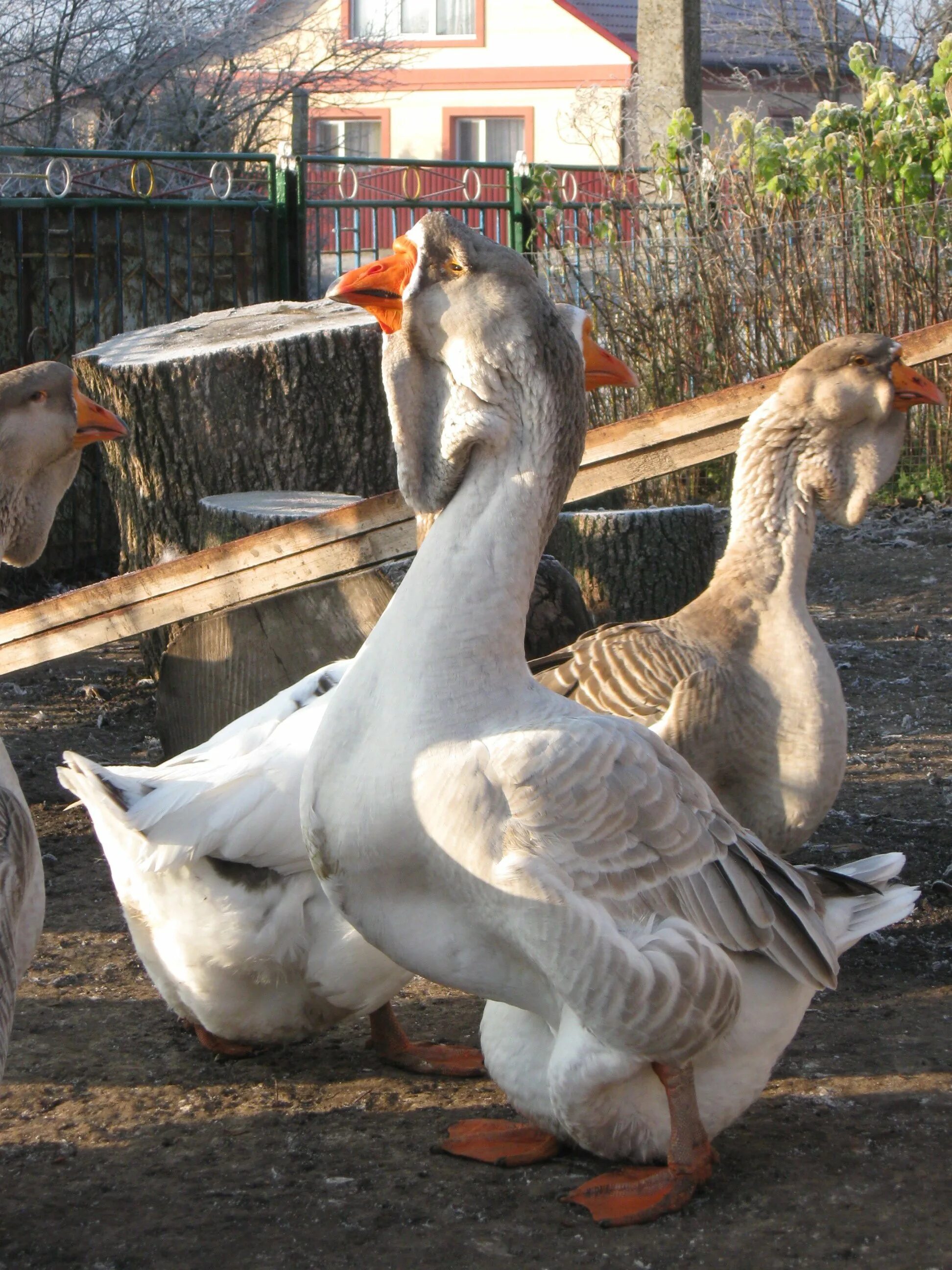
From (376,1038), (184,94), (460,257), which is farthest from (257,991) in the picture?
(184,94)

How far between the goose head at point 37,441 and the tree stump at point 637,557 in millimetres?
3023

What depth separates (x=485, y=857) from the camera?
2.38 m

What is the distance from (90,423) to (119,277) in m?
5.44

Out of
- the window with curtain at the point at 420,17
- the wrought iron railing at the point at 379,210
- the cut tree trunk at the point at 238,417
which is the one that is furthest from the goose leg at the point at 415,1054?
the window with curtain at the point at 420,17

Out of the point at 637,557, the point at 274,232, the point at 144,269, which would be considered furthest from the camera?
the point at 274,232

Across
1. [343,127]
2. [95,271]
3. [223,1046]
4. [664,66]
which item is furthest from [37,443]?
[343,127]

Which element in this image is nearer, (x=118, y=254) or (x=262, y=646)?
(x=262, y=646)

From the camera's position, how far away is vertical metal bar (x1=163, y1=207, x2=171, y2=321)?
8945 mm

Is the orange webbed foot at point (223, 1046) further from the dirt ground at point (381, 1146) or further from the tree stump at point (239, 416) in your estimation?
the tree stump at point (239, 416)

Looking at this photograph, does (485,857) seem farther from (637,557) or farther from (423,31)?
(423,31)

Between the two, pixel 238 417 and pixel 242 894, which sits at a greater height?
pixel 238 417

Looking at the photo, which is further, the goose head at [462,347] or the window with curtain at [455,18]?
the window with curtain at [455,18]

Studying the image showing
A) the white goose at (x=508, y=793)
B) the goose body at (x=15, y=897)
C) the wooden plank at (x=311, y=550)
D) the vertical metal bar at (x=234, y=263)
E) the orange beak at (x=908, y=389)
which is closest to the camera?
the white goose at (x=508, y=793)

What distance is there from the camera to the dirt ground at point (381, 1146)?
2523 mm
